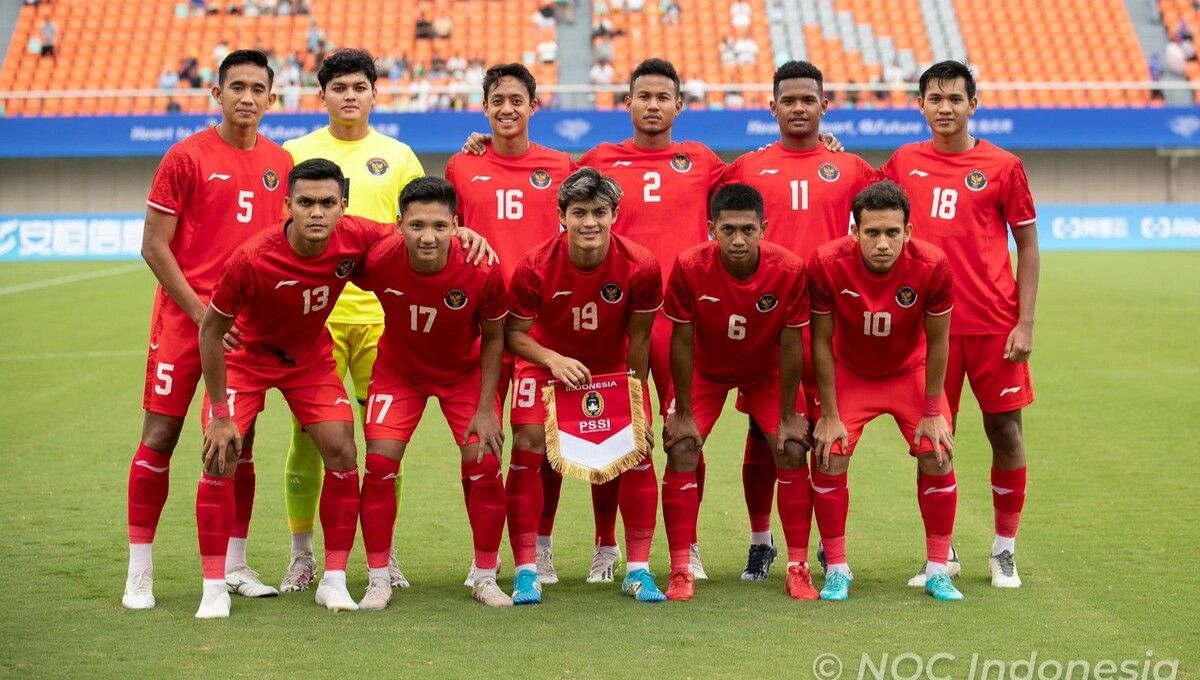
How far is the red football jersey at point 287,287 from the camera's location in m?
5.83

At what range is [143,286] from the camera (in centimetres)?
2150

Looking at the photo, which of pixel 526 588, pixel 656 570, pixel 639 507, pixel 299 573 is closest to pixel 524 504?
pixel 526 588

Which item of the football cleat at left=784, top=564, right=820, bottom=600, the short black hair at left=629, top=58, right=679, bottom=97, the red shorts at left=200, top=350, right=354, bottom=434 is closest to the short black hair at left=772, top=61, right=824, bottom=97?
the short black hair at left=629, top=58, right=679, bottom=97

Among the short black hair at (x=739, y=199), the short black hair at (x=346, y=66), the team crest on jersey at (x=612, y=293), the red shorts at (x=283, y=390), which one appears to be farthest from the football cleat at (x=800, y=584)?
the short black hair at (x=346, y=66)

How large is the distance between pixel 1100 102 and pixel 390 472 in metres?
27.3

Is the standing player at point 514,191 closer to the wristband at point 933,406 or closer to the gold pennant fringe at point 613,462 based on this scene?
the gold pennant fringe at point 613,462

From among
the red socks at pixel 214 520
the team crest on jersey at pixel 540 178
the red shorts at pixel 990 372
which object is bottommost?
the red socks at pixel 214 520

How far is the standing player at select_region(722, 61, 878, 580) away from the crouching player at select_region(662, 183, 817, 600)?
0.37 m

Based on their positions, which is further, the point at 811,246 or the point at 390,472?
the point at 811,246

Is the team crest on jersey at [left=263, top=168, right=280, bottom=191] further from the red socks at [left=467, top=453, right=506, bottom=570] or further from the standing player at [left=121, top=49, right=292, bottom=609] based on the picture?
the red socks at [left=467, top=453, right=506, bottom=570]

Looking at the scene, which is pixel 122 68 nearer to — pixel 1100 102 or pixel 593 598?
pixel 1100 102

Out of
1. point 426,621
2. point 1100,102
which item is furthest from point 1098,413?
point 1100,102

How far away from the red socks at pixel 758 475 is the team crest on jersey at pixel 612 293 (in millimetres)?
1051

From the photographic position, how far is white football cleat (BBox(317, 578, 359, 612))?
590 cm
